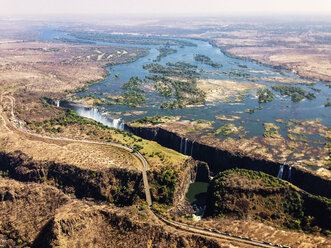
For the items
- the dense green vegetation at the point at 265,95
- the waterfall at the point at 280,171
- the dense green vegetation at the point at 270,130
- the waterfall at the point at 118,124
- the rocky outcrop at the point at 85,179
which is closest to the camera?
the rocky outcrop at the point at 85,179

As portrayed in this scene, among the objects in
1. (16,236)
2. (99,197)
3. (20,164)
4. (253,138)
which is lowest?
(16,236)

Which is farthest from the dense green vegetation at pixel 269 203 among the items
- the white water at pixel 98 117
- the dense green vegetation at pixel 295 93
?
the dense green vegetation at pixel 295 93

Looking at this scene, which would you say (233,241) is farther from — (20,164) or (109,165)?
(20,164)

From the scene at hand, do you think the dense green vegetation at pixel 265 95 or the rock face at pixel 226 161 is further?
the dense green vegetation at pixel 265 95

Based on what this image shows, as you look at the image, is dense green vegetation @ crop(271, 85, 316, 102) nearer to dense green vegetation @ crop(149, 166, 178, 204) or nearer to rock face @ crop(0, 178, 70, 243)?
dense green vegetation @ crop(149, 166, 178, 204)

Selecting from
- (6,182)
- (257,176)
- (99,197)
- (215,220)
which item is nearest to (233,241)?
(215,220)

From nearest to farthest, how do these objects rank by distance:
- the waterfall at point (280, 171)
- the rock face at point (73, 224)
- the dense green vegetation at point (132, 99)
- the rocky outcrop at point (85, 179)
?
1. the rock face at point (73, 224)
2. the rocky outcrop at point (85, 179)
3. the waterfall at point (280, 171)
4. the dense green vegetation at point (132, 99)

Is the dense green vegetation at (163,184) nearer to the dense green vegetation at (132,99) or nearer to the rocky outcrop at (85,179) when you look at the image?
the rocky outcrop at (85,179)
